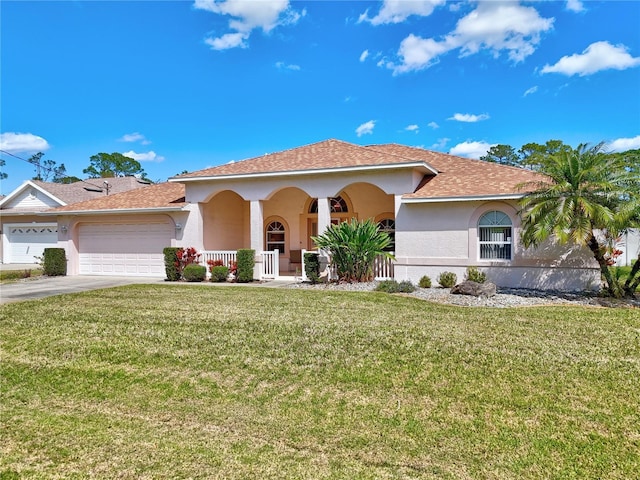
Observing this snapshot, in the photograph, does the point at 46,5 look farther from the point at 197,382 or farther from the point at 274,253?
the point at 197,382

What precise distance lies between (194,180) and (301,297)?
28.3 ft

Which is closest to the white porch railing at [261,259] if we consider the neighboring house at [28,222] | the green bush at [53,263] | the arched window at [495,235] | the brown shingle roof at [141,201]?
the brown shingle roof at [141,201]

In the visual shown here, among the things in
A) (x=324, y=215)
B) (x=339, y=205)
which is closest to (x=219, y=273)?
(x=324, y=215)

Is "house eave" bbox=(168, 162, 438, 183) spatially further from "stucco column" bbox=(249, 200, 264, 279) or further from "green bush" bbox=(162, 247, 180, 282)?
"green bush" bbox=(162, 247, 180, 282)

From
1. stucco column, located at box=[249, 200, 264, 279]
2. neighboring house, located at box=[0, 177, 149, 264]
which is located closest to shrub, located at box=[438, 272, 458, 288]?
stucco column, located at box=[249, 200, 264, 279]

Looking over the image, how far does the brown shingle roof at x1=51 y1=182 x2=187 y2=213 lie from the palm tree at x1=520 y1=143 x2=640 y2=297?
13.8m

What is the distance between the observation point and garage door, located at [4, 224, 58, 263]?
26.2 meters

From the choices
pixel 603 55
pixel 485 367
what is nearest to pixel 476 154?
pixel 603 55

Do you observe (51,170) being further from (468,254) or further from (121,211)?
(468,254)

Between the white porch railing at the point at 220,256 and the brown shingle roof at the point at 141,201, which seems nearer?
the white porch railing at the point at 220,256

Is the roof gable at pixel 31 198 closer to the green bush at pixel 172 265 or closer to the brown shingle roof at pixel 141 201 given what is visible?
the brown shingle roof at pixel 141 201

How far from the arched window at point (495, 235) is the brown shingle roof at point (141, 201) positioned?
1212cm

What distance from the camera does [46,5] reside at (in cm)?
1556

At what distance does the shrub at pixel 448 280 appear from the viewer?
47.4 ft
